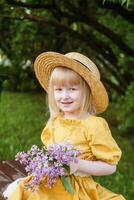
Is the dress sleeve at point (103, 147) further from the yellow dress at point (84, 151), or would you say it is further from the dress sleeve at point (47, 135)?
the dress sleeve at point (47, 135)

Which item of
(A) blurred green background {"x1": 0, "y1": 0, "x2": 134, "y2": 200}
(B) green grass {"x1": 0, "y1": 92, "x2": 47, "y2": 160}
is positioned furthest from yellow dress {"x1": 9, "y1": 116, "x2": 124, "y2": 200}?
(B) green grass {"x1": 0, "y1": 92, "x2": 47, "y2": 160}

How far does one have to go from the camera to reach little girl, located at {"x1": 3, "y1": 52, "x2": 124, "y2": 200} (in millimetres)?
3707

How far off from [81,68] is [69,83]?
4.8 inches

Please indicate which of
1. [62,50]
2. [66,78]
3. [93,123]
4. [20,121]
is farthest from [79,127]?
[62,50]

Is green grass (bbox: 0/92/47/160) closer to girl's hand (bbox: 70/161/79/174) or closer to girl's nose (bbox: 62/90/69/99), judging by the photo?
girl's nose (bbox: 62/90/69/99)

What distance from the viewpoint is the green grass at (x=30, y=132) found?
255 inches

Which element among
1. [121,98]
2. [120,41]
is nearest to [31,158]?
[120,41]

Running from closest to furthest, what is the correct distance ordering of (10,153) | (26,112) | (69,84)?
(69,84)
(10,153)
(26,112)

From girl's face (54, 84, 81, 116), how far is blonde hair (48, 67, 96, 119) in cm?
2

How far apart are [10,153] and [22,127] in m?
2.43

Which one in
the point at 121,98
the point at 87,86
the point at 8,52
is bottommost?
the point at 8,52

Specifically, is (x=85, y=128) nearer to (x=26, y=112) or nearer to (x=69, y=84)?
(x=69, y=84)

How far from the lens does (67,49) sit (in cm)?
1330

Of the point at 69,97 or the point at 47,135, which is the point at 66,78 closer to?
the point at 69,97
